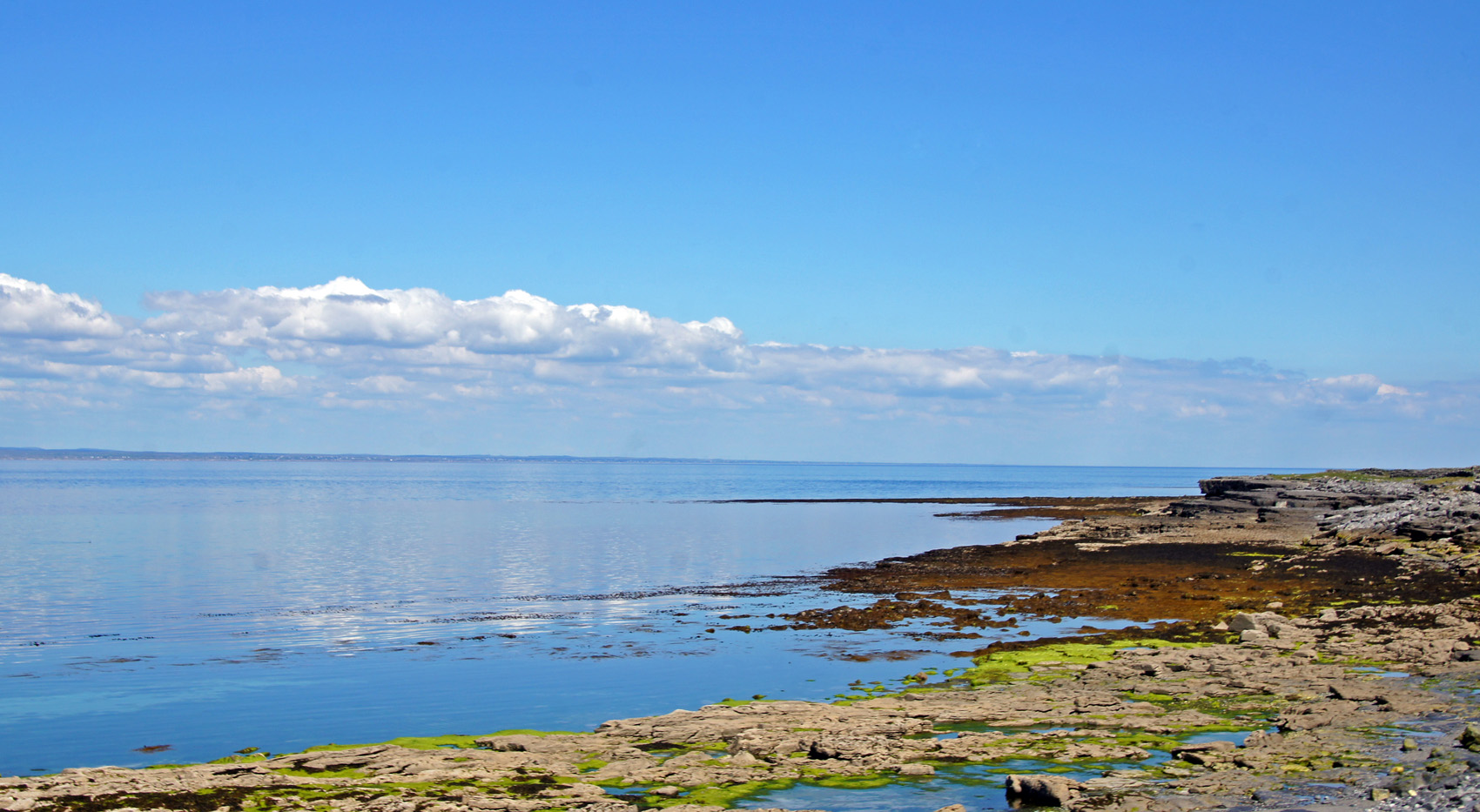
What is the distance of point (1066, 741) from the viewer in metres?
15.4

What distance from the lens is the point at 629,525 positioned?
76688mm

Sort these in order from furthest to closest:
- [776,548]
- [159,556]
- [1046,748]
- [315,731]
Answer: [776,548], [159,556], [315,731], [1046,748]

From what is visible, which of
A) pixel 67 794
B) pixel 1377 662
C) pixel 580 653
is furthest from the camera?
pixel 580 653

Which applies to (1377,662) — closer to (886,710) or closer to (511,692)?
(886,710)

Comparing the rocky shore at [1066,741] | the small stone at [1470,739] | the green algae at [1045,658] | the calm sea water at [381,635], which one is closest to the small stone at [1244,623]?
the rocky shore at [1066,741]

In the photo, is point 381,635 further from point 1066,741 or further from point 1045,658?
point 1066,741

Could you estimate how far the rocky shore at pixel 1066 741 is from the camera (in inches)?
492

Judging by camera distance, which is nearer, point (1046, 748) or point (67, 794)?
point (67, 794)

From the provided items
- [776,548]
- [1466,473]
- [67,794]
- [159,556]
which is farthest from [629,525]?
[1466,473]

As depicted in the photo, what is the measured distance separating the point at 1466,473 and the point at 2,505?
134 m

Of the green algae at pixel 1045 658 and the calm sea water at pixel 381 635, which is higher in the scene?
the green algae at pixel 1045 658

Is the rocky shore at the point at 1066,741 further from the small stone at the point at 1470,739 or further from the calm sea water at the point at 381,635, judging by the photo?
the calm sea water at the point at 381,635

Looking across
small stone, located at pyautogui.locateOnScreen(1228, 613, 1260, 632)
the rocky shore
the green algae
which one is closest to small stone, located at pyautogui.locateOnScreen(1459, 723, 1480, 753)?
the rocky shore

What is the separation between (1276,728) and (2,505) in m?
108
